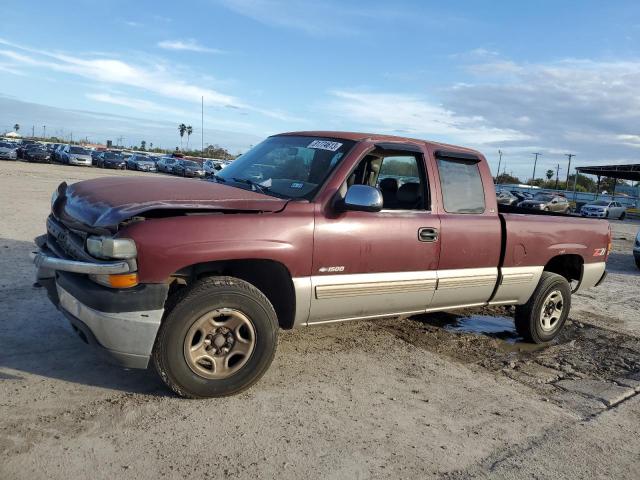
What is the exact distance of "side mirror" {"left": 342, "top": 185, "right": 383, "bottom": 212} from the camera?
396 cm

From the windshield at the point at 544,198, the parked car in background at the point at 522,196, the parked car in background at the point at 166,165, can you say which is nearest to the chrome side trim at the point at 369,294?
the windshield at the point at 544,198

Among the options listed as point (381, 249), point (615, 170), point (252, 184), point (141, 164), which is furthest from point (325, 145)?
point (615, 170)

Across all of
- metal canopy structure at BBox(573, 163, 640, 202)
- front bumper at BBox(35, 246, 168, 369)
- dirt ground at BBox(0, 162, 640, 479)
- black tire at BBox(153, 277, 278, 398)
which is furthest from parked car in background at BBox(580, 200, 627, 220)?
front bumper at BBox(35, 246, 168, 369)

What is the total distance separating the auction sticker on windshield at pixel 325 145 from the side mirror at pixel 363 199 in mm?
638

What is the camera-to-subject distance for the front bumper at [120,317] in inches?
130

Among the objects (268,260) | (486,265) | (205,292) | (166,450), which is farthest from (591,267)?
(166,450)

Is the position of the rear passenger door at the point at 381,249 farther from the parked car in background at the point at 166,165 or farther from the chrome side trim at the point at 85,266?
the parked car in background at the point at 166,165

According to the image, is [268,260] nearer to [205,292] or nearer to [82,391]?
[205,292]

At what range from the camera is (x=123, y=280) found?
3.33 m

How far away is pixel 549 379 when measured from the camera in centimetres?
484

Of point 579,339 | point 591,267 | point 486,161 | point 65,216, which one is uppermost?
point 486,161

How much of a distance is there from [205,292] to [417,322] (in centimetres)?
333

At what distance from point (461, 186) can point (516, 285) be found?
1211 millimetres

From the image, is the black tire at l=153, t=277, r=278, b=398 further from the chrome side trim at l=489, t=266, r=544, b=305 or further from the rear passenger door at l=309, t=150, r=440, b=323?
the chrome side trim at l=489, t=266, r=544, b=305
